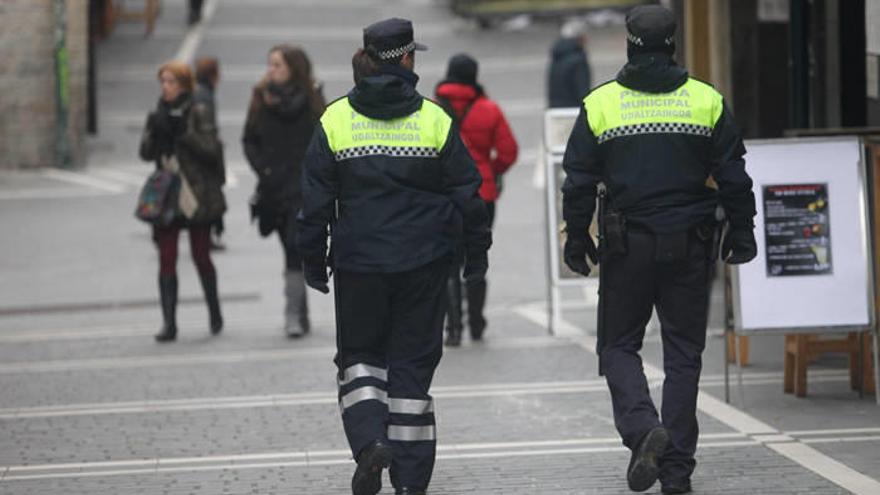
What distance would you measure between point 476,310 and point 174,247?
6.50 ft

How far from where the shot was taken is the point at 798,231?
10.1 meters

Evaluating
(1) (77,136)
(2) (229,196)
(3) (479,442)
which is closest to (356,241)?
(3) (479,442)

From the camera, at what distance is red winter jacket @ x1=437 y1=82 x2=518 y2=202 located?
12.8 m

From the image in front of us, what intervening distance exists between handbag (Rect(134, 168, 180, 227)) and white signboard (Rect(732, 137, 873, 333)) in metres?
4.36

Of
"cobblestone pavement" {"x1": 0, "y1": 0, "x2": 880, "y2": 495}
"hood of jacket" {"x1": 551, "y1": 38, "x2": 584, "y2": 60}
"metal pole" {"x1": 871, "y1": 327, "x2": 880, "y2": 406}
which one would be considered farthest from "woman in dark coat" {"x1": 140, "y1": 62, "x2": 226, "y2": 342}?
"hood of jacket" {"x1": 551, "y1": 38, "x2": 584, "y2": 60}

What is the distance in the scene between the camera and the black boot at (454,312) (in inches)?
507

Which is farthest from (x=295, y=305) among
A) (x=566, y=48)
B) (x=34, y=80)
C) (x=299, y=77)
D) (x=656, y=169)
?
(x=34, y=80)

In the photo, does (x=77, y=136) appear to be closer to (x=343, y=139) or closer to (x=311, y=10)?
(x=311, y=10)

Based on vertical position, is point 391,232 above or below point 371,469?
above

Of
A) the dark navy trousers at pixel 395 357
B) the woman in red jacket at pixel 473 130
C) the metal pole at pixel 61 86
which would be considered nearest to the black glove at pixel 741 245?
the dark navy trousers at pixel 395 357

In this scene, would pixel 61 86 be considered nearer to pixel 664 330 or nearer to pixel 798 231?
pixel 798 231

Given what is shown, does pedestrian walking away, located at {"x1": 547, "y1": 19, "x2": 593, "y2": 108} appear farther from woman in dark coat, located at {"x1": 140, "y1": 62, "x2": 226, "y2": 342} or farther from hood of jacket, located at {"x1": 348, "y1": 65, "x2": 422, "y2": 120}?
hood of jacket, located at {"x1": 348, "y1": 65, "x2": 422, "y2": 120}

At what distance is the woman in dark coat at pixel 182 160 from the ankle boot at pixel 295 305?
62cm

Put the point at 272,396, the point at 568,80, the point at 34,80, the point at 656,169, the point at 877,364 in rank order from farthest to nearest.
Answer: the point at 34,80 < the point at 568,80 < the point at 272,396 < the point at 877,364 < the point at 656,169
